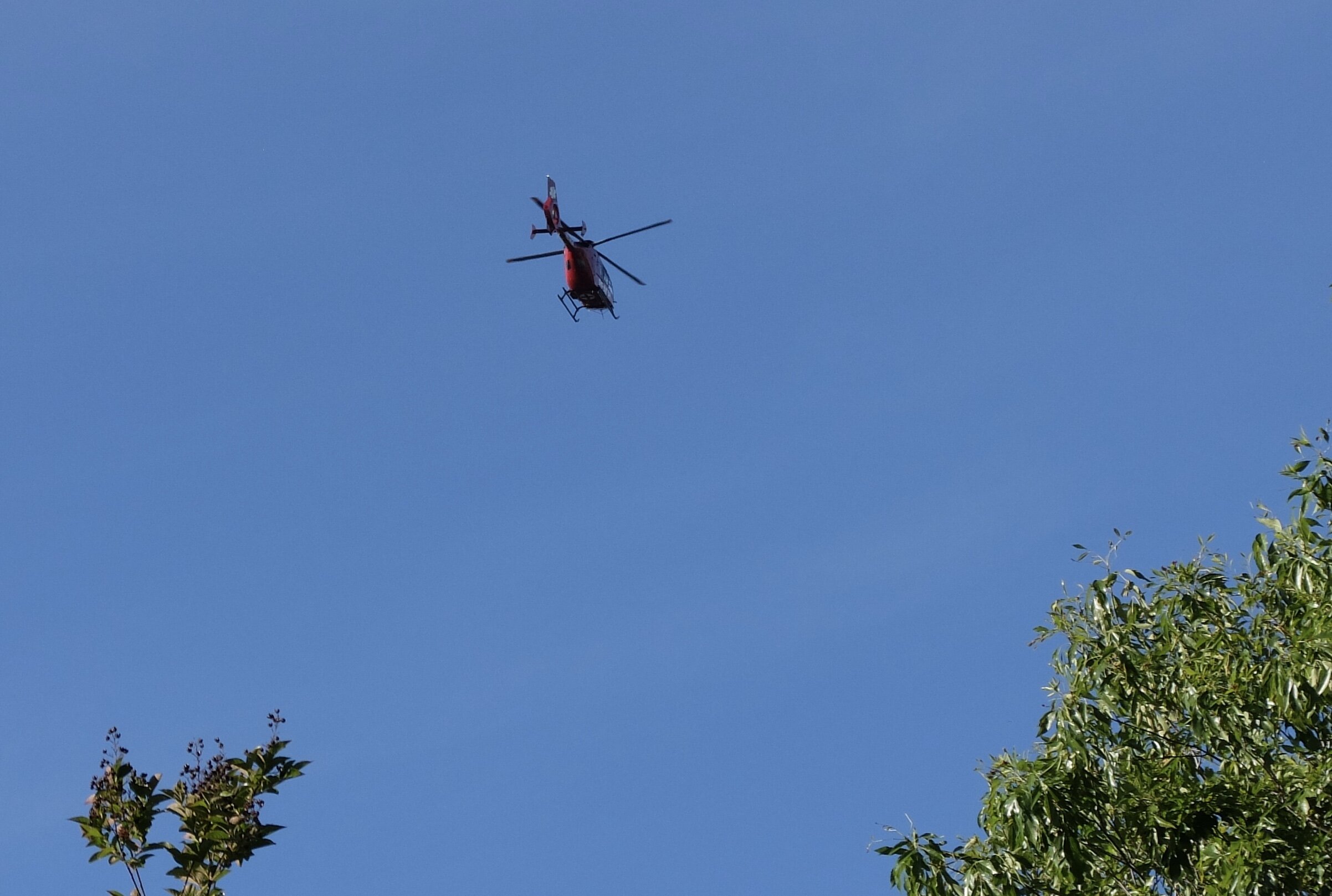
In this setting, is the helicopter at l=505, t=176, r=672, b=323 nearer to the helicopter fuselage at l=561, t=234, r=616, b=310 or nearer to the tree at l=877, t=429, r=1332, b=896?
the helicopter fuselage at l=561, t=234, r=616, b=310

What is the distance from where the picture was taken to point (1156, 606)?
16031mm

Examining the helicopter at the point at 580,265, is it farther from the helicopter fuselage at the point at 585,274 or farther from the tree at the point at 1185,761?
the tree at the point at 1185,761

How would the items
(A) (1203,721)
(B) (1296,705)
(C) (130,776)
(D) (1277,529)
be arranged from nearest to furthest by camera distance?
(C) (130,776), (B) (1296,705), (A) (1203,721), (D) (1277,529)

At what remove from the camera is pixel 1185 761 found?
15.0 meters

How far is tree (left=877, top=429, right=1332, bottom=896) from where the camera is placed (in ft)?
44.2

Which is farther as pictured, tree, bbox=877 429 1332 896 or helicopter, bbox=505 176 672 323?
helicopter, bbox=505 176 672 323

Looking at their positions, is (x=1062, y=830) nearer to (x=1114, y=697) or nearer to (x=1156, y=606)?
(x=1114, y=697)

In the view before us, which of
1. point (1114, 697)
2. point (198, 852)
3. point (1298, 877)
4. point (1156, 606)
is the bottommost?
point (1298, 877)

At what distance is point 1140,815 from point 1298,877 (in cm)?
167

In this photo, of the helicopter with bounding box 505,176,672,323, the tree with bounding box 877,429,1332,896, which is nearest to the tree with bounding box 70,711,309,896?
the tree with bounding box 877,429,1332,896

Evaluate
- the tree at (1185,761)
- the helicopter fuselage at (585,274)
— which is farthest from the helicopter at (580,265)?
the tree at (1185,761)

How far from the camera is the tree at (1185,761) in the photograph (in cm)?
1346

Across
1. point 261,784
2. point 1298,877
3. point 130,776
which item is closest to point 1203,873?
point 1298,877

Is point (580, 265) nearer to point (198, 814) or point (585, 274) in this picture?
point (585, 274)
